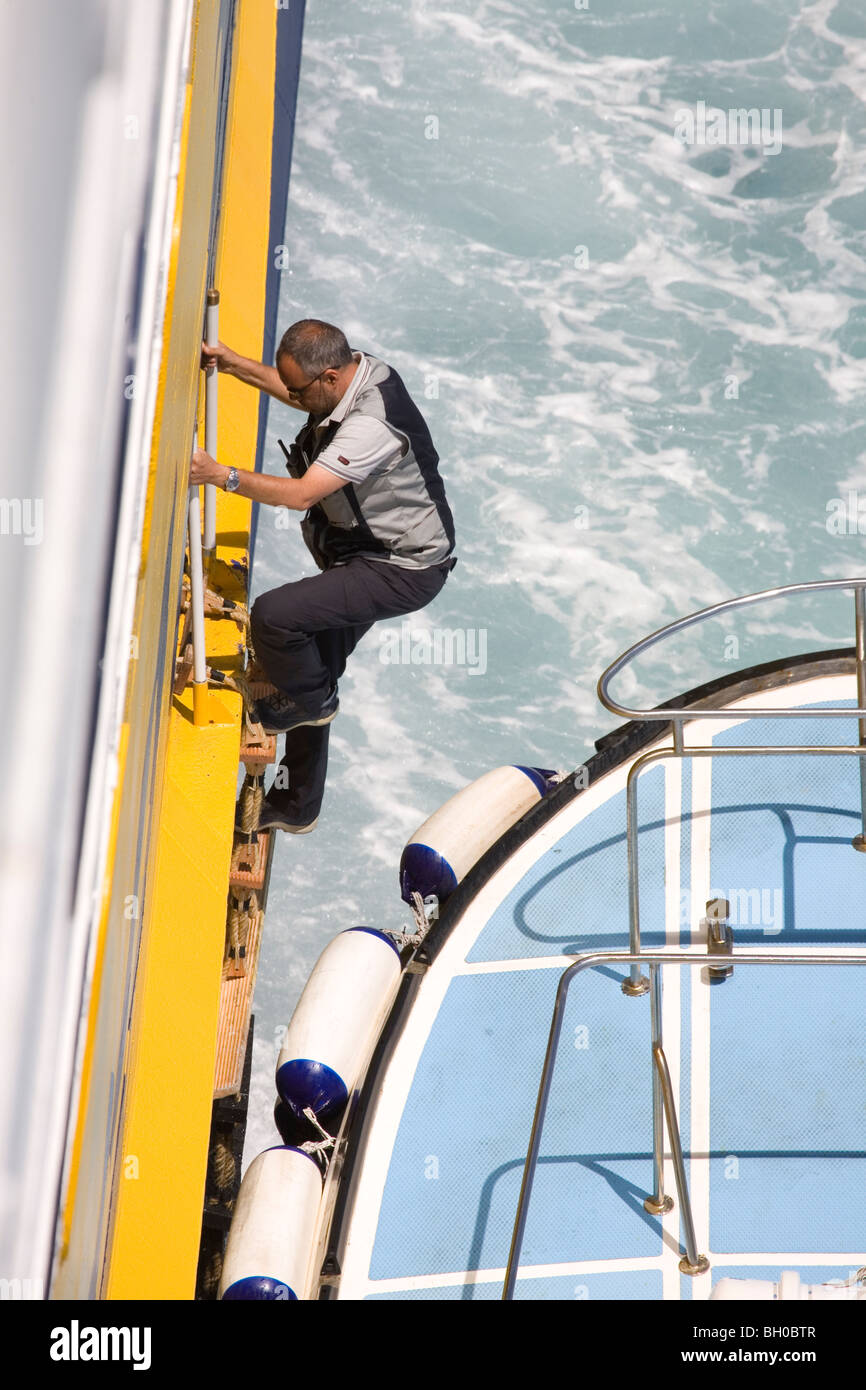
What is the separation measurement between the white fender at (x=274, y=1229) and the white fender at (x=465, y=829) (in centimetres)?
111

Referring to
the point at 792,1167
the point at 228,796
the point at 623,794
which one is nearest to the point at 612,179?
the point at 623,794

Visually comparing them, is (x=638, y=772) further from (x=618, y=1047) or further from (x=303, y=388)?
(x=303, y=388)

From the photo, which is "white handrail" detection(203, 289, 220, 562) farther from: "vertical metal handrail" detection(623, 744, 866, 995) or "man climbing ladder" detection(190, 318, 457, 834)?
"vertical metal handrail" detection(623, 744, 866, 995)

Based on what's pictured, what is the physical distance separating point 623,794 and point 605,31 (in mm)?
7361

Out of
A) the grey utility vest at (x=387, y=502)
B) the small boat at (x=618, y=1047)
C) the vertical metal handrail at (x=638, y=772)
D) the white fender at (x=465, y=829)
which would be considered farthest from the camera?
the white fender at (x=465, y=829)

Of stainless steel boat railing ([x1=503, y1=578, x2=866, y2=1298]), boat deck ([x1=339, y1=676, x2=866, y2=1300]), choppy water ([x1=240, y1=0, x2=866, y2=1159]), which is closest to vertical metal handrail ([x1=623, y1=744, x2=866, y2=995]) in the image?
stainless steel boat railing ([x1=503, y1=578, x2=866, y2=1298])

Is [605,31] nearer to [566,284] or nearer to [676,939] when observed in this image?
[566,284]

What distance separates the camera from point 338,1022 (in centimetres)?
385

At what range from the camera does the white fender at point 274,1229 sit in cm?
321

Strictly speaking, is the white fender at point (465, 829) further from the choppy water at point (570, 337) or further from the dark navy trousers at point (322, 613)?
the choppy water at point (570, 337)

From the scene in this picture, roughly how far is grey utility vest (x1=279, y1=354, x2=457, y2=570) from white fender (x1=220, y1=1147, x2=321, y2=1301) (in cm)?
164

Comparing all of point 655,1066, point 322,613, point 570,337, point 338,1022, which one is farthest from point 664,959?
point 570,337

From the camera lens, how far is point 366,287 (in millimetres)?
8492

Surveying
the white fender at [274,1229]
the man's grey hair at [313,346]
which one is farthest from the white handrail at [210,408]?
the white fender at [274,1229]
